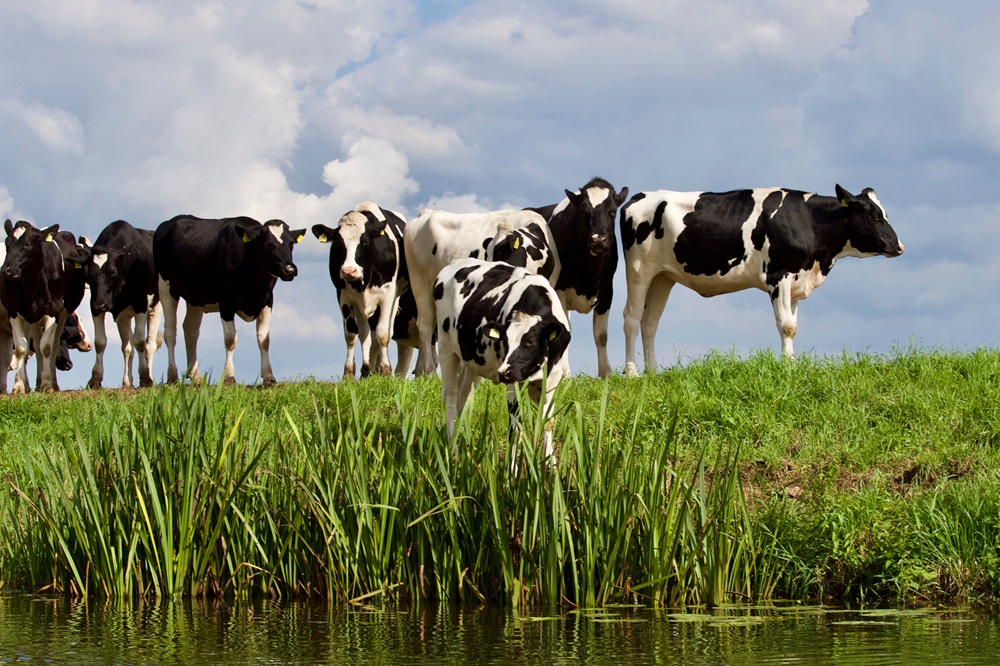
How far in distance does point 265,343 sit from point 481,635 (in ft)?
44.0

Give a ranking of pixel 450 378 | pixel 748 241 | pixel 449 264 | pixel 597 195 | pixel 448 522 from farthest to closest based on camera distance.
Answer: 1. pixel 748 241
2. pixel 597 195
3. pixel 449 264
4. pixel 450 378
5. pixel 448 522

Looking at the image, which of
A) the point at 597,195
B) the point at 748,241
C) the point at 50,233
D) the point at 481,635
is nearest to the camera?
the point at 481,635

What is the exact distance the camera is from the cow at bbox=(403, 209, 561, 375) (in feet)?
54.9

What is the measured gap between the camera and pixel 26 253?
22000mm

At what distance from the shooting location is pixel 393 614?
766 centimetres

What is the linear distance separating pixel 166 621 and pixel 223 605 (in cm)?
77

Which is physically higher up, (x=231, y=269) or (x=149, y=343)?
(x=231, y=269)

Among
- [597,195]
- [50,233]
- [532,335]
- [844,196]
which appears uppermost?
[50,233]

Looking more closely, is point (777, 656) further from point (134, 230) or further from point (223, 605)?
point (134, 230)

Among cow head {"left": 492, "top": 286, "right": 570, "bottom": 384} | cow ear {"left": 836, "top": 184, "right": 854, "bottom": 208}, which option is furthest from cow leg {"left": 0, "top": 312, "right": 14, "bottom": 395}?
cow head {"left": 492, "top": 286, "right": 570, "bottom": 384}

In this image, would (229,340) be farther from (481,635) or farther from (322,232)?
(481,635)

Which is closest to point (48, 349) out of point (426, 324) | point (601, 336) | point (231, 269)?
point (231, 269)

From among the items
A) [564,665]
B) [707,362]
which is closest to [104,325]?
[707,362]

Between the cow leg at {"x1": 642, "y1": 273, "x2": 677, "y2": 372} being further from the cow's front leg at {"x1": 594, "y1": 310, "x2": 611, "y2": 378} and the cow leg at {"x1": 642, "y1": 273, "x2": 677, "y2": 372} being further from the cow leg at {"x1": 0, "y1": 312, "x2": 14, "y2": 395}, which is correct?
the cow leg at {"x1": 0, "y1": 312, "x2": 14, "y2": 395}
